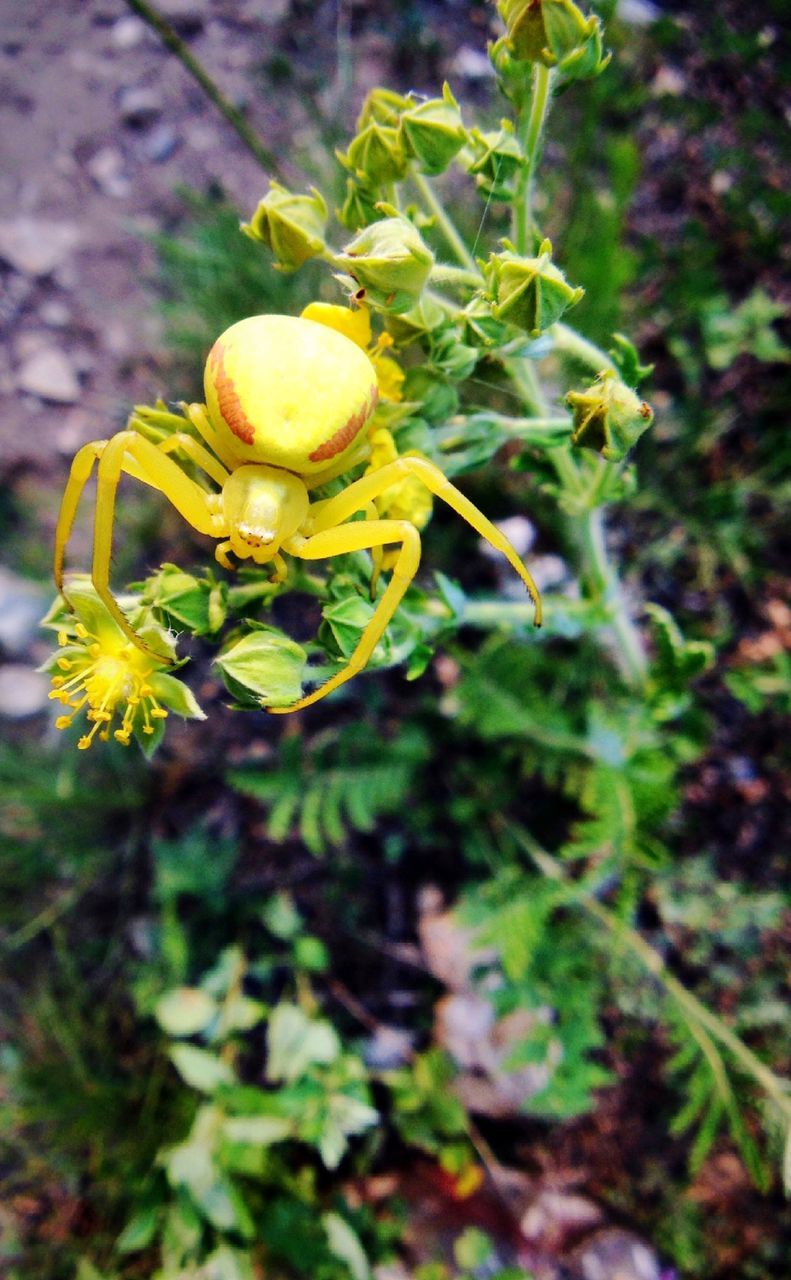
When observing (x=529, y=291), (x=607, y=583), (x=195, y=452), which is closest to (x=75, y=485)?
(x=195, y=452)

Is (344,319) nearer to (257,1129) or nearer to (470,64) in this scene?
(257,1129)

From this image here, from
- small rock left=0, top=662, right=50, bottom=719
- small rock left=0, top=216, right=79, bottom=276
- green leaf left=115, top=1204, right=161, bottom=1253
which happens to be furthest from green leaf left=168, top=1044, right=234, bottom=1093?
small rock left=0, top=216, right=79, bottom=276

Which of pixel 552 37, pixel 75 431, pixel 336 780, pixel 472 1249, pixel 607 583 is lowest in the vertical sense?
pixel 472 1249

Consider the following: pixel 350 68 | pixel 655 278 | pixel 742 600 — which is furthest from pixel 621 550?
pixel 350 68

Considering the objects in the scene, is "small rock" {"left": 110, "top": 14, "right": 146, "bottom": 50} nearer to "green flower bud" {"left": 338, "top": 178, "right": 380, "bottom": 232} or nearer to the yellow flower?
"green flower bud" {"left": 338, "top": 178, "right": 380, "bottom": 232}

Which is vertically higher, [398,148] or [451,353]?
[398,148]

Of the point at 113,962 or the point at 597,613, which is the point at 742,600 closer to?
the point at 597,613
